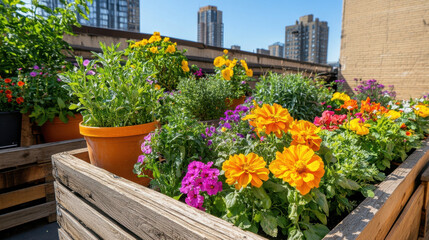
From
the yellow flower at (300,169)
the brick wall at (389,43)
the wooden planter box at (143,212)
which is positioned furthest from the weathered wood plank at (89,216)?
the brick wall at (389,43)

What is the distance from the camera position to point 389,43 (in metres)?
5.33

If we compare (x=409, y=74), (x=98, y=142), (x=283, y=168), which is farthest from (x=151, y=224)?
(x=409, y=74)

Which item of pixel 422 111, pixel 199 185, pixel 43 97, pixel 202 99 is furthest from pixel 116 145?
pixel 422 111

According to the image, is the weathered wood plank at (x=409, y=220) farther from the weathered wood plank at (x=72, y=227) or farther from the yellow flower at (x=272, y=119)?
the weathered wood plank at (x=72, y=227)

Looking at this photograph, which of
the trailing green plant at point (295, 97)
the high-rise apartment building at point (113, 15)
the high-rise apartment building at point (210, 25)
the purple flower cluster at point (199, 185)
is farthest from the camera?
the high-rise apartment building at point (210, 25)

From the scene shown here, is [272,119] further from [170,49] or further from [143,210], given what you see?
[170,49]

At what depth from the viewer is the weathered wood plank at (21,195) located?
153cm

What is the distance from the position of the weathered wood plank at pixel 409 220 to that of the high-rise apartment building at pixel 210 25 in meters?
59.3

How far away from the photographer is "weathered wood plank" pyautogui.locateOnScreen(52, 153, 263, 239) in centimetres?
64

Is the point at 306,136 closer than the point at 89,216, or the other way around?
the point at 306,136

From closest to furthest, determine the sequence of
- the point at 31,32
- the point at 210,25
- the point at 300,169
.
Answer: the point at 300,169
the point at 31,32
the point at 210,25

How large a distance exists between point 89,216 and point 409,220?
1519mm

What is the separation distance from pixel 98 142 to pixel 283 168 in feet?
2.85

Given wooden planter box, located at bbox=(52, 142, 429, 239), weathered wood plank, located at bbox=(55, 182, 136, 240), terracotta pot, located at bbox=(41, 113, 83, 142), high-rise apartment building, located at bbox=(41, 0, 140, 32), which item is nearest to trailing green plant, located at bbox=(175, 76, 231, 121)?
terracotta pot, located at bbox=(41, 113, 83, 142)
